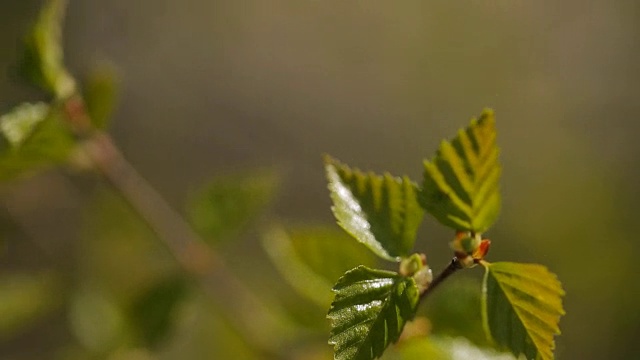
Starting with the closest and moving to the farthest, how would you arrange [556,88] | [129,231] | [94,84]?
1. [94,84]
2. [129,231]
3. [556,88]

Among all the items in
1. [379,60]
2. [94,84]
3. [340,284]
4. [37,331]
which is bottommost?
[340,284]

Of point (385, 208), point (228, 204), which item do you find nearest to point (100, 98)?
point (228, 204)

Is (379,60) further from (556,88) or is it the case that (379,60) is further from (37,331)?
(37,331)

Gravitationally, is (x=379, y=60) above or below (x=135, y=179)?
above

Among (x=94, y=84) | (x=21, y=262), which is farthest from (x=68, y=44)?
(x=94, y=84)

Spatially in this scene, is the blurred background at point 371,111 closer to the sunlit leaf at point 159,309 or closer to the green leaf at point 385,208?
the sunlit leaf at point 159,309

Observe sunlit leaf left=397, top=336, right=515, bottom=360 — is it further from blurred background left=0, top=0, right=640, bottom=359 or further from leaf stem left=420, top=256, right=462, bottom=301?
blurred background left=0, top=0, right=640, bottom=359

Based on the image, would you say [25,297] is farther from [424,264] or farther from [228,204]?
[424,264]
